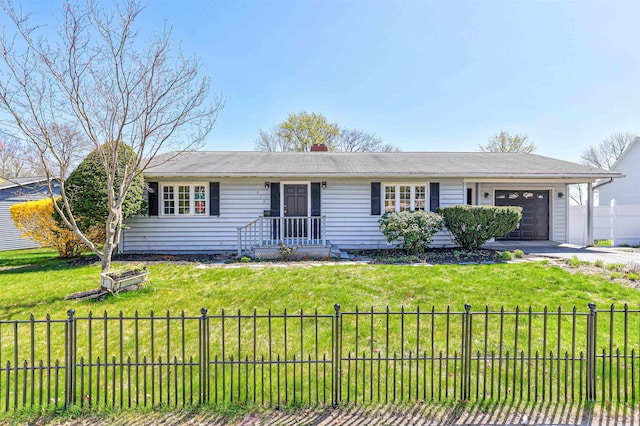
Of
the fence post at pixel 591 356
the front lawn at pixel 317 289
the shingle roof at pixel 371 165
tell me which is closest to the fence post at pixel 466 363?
the fence post at pixel 591 356

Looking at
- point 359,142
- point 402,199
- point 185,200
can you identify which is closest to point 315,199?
point 402,199

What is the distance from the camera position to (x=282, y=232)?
8.98m

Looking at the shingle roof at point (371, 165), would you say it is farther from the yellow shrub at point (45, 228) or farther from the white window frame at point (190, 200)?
the yellow shrub at point (45, 228)

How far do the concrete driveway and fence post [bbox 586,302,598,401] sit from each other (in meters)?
6.94

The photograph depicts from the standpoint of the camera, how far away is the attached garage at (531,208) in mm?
11312

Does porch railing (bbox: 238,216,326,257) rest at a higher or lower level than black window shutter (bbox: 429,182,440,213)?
lower

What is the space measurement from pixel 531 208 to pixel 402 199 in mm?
5488

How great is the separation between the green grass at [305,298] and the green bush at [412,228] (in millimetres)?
1426

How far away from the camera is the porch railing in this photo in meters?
8.86

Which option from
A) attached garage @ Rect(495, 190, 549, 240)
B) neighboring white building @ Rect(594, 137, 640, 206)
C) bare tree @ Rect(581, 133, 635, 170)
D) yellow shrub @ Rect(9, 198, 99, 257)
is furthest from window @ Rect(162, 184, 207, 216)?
bare tree @ Rect(581, 133, 635, 170)

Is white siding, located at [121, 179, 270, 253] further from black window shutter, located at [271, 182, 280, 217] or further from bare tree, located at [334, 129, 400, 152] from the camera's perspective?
bare tree, located at [334, 129, 400, 152]

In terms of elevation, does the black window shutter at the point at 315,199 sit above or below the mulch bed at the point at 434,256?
above

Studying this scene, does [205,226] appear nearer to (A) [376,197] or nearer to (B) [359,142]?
(A) [376,197]

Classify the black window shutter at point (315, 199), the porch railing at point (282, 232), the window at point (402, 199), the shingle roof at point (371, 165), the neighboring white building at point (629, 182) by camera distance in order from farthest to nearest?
the neighboring white building at point (629, 182)
the window at point (402, 199)
the black window shutter at point (315, 199)
the shingle roof at point (371, 165)
the porch railing at point (282, 232)
